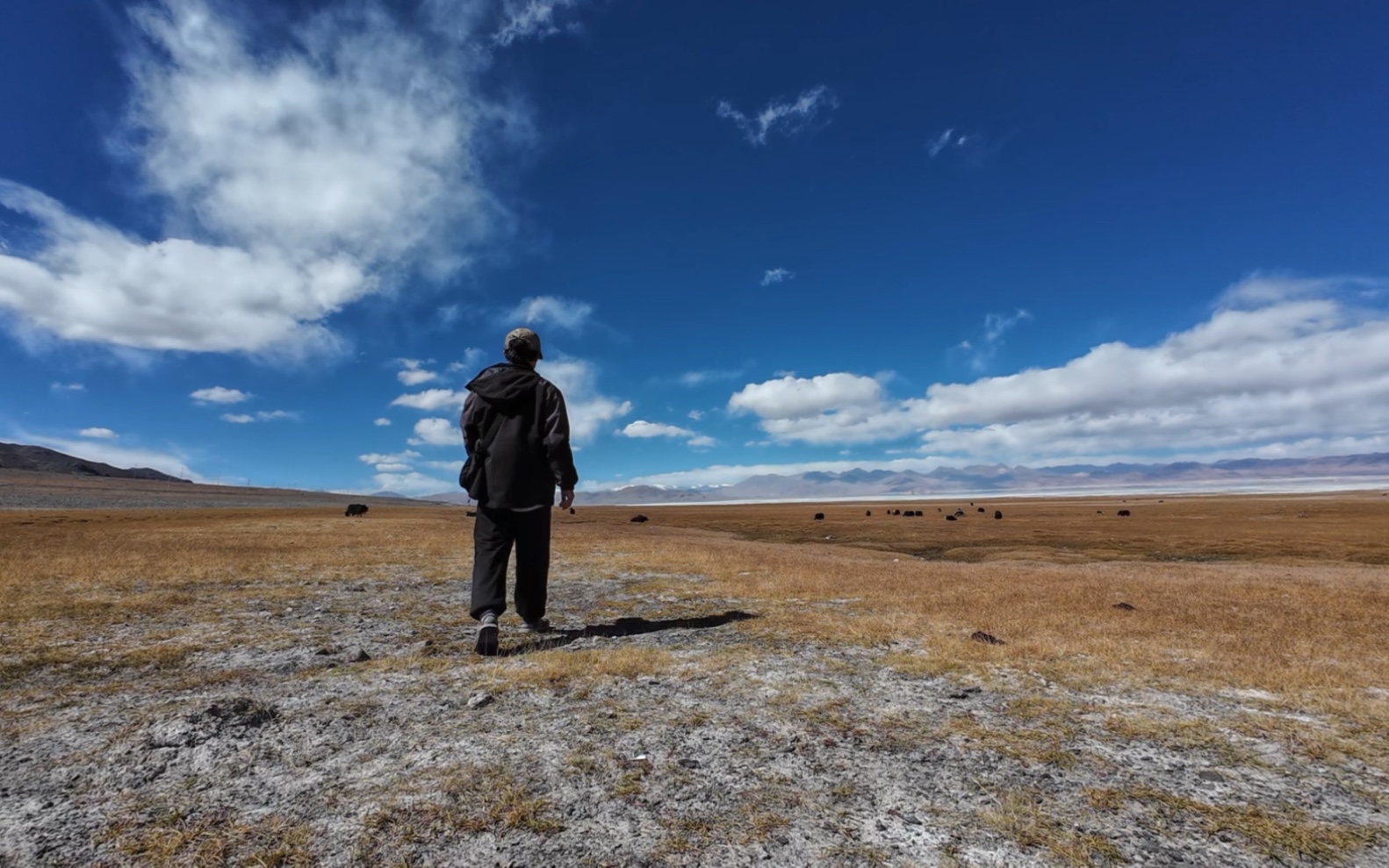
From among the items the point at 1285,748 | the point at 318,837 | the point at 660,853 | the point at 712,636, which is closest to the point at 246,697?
the point at 318,837

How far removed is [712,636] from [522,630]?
2.51 metres

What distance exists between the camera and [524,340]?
26.1 feet

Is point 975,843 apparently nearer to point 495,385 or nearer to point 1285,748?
point 1285,748

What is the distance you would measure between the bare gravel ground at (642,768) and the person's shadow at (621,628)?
64cm

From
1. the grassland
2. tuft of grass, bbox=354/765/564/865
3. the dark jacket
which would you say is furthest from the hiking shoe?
tuft of grass, bbox=354/765/564/865

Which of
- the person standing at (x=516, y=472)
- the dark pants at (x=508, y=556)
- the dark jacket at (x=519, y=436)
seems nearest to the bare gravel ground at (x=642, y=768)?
the dark pants at (x=508, y=556)

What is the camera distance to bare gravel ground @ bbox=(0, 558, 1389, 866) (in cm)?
286

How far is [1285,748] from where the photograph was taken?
13.3 ft

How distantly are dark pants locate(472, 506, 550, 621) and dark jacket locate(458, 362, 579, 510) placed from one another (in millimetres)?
234

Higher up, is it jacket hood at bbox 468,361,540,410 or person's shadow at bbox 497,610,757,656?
jacket hood at bbox 468,361,540,410

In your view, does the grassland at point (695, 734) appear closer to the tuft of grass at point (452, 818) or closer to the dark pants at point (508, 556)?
the tuft of grass at point (452, 818)

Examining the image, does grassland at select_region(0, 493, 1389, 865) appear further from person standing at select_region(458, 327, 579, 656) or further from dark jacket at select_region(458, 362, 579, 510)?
dark jacket at select_region(458, 362, 579, 510)

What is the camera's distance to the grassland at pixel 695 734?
292cm

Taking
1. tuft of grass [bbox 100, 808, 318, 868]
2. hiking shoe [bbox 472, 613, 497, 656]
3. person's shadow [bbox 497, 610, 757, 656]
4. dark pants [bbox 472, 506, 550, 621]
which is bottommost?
person's shadow [bbox 497, 610, 757, 656]
